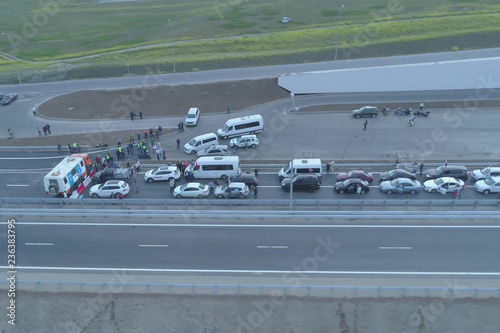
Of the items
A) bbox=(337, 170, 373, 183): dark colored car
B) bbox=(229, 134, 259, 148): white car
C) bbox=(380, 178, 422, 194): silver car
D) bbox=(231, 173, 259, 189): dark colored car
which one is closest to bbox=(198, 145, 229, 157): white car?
bbox=(229, 134, 259, 148): white car

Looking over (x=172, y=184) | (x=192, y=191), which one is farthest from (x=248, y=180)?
(x=172, y=184)

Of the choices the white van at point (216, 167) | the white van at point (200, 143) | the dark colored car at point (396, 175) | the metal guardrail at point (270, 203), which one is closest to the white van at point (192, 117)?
the white van at point (200, 143)

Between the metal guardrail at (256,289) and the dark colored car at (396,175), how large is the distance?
11315 millimetres

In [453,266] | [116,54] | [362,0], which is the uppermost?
[362,0]

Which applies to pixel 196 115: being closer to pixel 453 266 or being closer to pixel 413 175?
pixel 413 175

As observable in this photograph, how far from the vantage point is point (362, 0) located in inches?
3319

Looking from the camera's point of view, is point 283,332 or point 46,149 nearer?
point 283,332

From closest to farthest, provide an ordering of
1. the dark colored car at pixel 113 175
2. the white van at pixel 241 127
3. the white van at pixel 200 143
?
1. the dark colored car at pixel 113 175
2. the white van at pixel 200 143
3. the white van at pixel 241 127

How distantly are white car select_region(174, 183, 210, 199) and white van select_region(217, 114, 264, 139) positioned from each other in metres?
10.1

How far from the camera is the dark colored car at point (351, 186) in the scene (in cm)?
2738

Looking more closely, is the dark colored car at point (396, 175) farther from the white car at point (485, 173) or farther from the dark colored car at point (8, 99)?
the dark colored car at point (8, 99)

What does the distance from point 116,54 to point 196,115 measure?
27486 mm

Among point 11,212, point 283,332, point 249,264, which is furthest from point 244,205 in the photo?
point 11,212

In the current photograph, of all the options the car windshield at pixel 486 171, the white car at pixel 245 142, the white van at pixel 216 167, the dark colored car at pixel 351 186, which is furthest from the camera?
the white car at pixel 245 142
